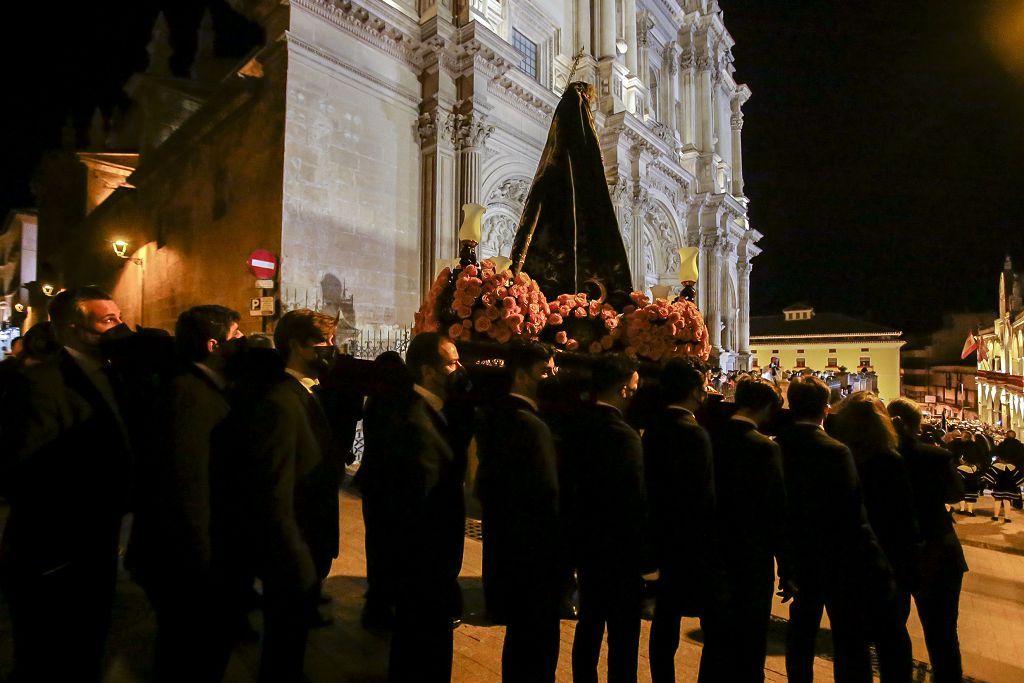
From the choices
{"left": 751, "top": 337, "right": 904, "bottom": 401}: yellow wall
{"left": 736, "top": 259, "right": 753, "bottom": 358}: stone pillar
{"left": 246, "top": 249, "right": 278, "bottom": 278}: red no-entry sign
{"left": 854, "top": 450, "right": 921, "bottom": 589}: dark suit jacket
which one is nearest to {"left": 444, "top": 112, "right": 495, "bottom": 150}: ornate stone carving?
{"left": 246, "top": 249, "right": 278, "bottom": 278}: red no-entry sign

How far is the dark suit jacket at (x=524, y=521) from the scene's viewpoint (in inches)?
106

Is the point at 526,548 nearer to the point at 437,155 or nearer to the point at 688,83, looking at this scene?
the point at 437,155

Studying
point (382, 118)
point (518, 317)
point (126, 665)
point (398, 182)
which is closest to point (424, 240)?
point (398, 182)

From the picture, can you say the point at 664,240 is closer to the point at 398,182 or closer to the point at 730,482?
the point at 398,182

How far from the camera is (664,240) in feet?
81.9

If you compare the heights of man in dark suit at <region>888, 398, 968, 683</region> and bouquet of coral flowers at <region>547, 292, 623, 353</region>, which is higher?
bouquet of coral flowers at <region>547, 292, 623, 353</region>

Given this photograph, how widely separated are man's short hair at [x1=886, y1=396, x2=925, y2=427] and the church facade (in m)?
5.76

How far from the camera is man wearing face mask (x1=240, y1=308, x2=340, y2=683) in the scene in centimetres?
231

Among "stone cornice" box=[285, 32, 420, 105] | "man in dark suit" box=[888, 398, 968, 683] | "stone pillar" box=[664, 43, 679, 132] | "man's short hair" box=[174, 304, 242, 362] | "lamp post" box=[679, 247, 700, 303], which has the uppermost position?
"stone pillar" box=[664, 43, 679, 132]

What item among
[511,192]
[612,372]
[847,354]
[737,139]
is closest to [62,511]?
[612,372]

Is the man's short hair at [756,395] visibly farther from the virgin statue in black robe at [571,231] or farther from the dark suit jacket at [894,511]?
the virgin statue in black robe at [571,231]

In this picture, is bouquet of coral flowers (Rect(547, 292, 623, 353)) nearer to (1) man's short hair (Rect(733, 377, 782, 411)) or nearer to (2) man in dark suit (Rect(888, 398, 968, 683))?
(1) man's short hair (Rect(733, 377, 782, 411))

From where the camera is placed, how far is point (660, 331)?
5.45 meters

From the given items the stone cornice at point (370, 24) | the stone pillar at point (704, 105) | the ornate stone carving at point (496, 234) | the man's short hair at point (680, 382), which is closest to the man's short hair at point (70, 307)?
the man's short hair at point (680, 382)
